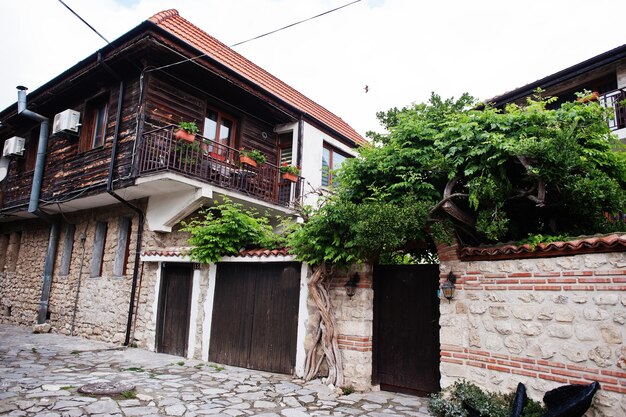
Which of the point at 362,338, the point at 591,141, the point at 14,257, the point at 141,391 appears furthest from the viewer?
the point at 14,257

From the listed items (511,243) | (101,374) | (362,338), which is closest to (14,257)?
(101,374)

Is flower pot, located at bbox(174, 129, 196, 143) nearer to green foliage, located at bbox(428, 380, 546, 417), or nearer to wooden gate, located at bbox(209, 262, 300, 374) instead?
wooden gate, located at bbox(209, 262, 300, 374)

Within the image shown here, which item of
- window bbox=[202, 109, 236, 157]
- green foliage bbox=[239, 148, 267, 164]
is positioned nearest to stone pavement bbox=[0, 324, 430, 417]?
green foliage bbox=[239, 148, 267, 164]

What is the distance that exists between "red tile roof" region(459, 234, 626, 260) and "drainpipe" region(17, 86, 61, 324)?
38.6ft

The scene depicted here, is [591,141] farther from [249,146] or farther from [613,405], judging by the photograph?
[249,146]

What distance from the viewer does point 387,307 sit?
612 cm

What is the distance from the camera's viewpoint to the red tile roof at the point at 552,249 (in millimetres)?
4004

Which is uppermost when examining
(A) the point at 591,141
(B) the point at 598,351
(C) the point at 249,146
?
(C) the point at 249,146

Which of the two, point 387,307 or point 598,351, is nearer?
point 598,351

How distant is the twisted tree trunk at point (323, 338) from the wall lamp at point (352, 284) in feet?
1.22

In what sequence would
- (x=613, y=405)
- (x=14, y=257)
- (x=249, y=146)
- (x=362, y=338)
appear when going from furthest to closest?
(x=14, y=257), (x=249, y=146), (x=362, y=338), (x=613, y=405)

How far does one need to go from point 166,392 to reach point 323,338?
230 centimetres

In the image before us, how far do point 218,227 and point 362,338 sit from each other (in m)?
3.38

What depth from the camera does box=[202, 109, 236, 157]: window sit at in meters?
10.5
